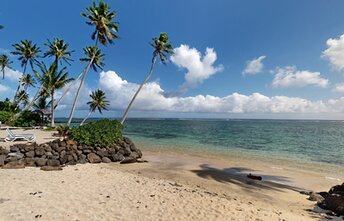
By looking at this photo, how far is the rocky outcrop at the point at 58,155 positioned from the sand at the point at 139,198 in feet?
4.53

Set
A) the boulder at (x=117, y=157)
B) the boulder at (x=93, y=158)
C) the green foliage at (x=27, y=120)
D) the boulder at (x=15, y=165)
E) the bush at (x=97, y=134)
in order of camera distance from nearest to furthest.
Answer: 1. the boulder at (x=15, y=165)
2. the boulder at (x=93, y=158)
3. the bush at (x=97, y=134)
4. the boulder at (x=117, y=157)
5. the green foliage at (x=27, y=120)

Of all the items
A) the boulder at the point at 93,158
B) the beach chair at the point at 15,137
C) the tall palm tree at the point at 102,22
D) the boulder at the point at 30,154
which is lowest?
the boulder at the point at 93,158

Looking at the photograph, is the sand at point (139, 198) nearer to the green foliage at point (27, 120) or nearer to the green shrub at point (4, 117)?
the green foliage at point (27, 120)

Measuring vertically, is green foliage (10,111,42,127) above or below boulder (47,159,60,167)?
above

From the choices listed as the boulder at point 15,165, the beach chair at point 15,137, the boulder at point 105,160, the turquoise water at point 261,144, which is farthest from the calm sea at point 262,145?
the boulder at point 15,165

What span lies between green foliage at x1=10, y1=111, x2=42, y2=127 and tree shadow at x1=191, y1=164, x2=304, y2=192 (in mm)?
27927

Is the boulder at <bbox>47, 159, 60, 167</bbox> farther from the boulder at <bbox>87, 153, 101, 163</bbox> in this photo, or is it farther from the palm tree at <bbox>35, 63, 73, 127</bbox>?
the palm tree at <bbox>35, 63, 73, 127</bbox>

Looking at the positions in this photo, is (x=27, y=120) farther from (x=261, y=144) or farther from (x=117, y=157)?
(x=261, y=144)

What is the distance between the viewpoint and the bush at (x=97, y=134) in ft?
52.7

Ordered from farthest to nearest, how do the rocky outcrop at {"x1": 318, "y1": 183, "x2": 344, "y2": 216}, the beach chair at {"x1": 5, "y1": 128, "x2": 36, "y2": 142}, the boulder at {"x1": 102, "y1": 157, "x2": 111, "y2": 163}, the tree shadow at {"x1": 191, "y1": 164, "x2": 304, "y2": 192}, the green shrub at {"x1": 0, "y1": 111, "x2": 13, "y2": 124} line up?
1. the green shrub at {"x1": 0, "y1": 111, "x2": 13, "y2": 124}
2. the beach chair at {"x1": 5, "y1": 128, "x2": 36, "y2": 142}
3. the boulder at {"x1": 102, "y1": 157, "x2": 111, "y2": 163}
4. the tree shadow at {"x1": 191, "y1": 164, "x2": 304, "y2": 192}
5. the rocky outcrop at {"x1": 318, "y1": 183, "x2": 344, "y2": 216}

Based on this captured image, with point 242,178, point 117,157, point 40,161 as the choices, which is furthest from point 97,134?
point 242,178

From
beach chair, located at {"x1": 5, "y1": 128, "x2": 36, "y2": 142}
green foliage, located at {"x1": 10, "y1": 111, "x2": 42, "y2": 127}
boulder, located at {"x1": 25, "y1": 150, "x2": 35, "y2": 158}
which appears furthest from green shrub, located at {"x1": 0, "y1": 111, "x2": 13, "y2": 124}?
boulder, located at {"x1": 25, "y1": 150, "x2": 35, "y2": 158}

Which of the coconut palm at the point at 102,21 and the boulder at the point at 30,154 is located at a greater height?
the coconut palm at the point at 102,21

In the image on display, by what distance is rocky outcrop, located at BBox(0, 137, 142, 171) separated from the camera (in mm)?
12344
